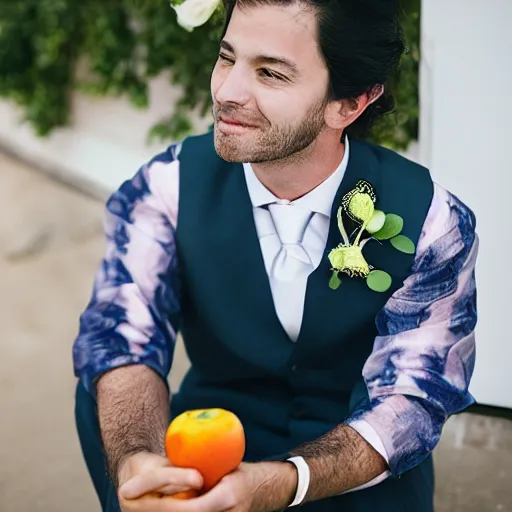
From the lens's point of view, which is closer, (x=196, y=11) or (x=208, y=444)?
(x=208, y=444)

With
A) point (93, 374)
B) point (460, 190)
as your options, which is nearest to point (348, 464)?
point (93, 374)

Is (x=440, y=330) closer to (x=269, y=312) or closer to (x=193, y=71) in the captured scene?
(x=269, y=312)

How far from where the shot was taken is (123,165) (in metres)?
4.26

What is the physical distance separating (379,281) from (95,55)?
274 cm

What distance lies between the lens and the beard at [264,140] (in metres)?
1.63

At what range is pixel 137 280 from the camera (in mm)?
1806

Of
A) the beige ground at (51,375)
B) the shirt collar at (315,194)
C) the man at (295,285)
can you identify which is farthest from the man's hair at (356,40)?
the beige ground at (51,375)

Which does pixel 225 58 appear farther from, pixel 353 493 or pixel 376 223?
pixel 353 493

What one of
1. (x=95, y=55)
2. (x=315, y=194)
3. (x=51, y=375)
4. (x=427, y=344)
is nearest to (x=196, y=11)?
(x=315, y=194)

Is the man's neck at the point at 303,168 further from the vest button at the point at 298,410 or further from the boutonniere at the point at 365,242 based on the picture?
the vest button at the point at 298,410

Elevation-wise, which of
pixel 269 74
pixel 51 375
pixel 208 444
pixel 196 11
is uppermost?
pixel 196 11

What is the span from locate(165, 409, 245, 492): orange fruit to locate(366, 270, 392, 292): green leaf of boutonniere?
41cm

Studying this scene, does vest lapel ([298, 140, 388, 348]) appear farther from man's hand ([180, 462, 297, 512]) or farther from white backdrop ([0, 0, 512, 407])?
white backdrop ([0, 0, 512, 407])

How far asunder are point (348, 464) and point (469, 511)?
947 millimetres
